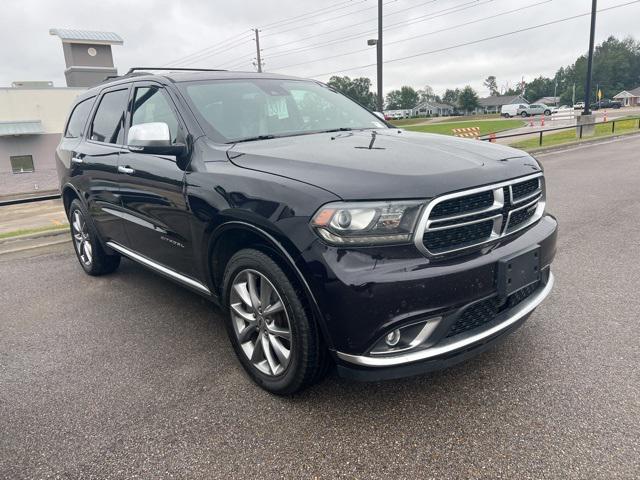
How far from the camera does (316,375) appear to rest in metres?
2.57

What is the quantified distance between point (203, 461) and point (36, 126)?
44.0 meters

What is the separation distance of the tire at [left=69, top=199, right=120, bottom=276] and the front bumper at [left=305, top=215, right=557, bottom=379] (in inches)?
131

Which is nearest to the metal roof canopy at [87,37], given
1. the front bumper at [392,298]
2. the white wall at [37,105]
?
the white wall at [37,105]

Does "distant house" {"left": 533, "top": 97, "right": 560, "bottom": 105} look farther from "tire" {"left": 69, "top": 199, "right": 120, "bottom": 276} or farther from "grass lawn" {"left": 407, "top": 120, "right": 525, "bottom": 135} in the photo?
"tire" {"left": 69, "top": 199, "right": 120, "bottom": 276}

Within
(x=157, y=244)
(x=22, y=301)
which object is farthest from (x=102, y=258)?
(x=157, y=244)

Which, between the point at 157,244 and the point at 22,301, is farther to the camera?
the point at 22,301

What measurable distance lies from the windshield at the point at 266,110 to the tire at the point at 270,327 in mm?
939

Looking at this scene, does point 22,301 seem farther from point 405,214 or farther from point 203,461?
point 405,214

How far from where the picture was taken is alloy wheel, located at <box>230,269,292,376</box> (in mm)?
2621

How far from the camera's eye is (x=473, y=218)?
240cm

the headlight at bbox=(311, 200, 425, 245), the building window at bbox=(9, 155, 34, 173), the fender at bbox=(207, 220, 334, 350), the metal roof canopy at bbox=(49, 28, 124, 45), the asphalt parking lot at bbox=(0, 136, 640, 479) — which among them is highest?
the metal roof canopy at bbox=(49, 28, 124, 45)

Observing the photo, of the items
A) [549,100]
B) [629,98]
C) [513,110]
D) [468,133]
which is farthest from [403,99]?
[468,133]

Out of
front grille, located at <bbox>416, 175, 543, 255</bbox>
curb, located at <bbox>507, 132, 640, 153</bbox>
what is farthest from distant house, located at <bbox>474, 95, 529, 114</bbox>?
front grille, located at <bbox>416, 175, 543, 255</bbox>

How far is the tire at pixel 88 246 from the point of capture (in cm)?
487
